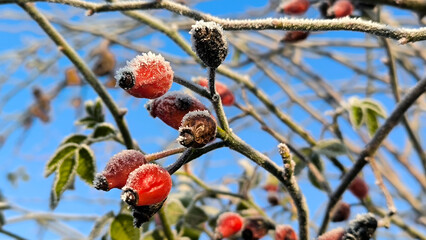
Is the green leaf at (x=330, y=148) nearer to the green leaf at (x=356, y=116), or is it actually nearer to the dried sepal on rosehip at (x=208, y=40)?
the green leaf at (x=356, y=116)

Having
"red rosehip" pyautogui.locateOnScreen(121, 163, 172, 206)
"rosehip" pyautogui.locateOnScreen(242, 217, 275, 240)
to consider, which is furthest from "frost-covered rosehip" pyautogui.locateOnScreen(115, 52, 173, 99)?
"rosehip" pyautogui.locateOnScreen(242, 217, 275, 240)

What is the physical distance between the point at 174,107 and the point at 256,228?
1.91 ft

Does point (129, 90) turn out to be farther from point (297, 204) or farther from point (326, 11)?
point (326, 11)

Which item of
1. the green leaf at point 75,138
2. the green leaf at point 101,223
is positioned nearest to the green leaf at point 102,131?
the green leaf at point 75,138

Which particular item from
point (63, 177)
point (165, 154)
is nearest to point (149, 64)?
point (165, 154)

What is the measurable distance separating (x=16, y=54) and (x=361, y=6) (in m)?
2.91

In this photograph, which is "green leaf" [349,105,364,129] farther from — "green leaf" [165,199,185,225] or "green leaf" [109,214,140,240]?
"green leaf" [109,214,140,240]

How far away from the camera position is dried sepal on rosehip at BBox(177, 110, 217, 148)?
68 cm

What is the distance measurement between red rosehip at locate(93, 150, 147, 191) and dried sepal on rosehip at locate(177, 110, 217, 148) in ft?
0.36

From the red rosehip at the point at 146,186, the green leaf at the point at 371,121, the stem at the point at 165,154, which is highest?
the green leaf at the point at 371,121

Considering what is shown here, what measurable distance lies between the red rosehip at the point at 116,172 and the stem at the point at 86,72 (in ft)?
1.51

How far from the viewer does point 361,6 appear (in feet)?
4.86

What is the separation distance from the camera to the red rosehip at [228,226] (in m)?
1.20

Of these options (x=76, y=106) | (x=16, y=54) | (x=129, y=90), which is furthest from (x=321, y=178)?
(x=16, y=54)
